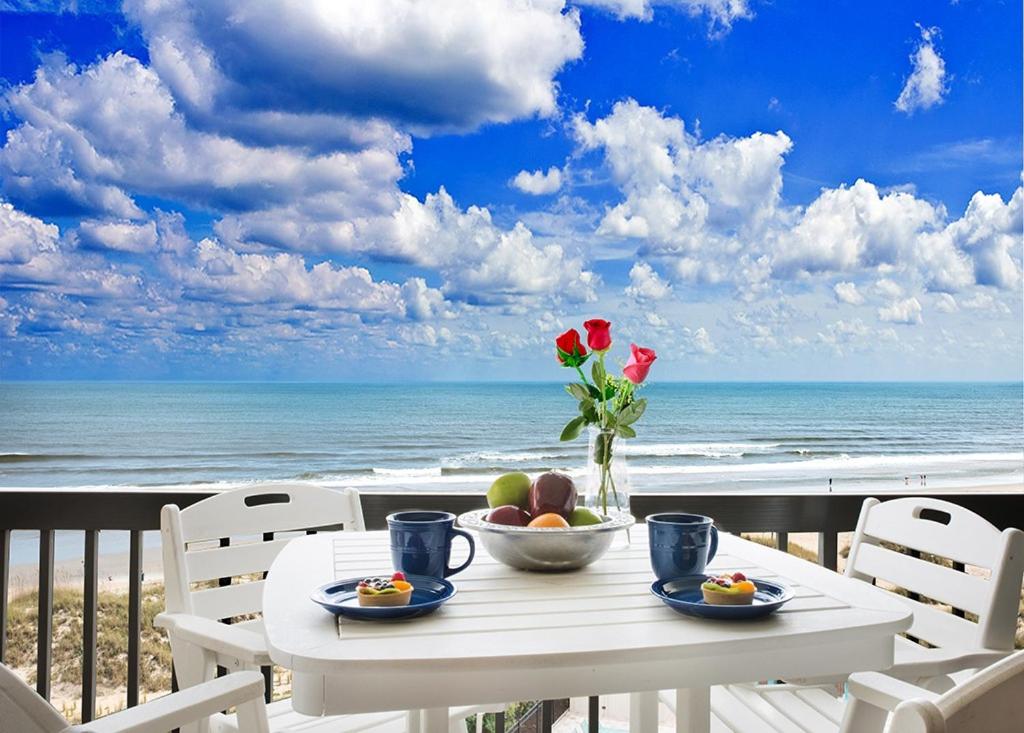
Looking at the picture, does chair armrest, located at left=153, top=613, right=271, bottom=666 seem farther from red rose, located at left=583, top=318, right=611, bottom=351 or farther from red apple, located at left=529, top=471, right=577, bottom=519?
red rose, located at left=583, top=318, right=611, bottom=351

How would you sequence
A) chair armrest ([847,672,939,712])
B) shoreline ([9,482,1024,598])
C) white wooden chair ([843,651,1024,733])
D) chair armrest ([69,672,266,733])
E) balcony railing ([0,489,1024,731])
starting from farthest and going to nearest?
shoreline ([9,482,1024,598]) < balcony railing ([0,489,1024,731]) < chair armrest ([847,672,939,712]) < chair armrest ([69,672,266,733]) < white wooden chair ([843,651,1024,733])

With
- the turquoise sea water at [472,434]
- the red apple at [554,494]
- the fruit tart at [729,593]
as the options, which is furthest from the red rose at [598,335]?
the turquoise sea water at [472,434]

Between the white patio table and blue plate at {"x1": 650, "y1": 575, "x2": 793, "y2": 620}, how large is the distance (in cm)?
2

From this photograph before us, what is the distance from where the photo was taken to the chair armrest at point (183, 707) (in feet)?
3.17

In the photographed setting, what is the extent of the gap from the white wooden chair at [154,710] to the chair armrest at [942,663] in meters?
0.89

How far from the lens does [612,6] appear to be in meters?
23.3

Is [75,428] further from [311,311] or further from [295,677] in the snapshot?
[295,677]

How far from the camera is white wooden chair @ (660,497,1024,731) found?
1336mm

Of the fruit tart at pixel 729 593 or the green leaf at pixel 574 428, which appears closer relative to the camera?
the fruit tart at pixel 729 593

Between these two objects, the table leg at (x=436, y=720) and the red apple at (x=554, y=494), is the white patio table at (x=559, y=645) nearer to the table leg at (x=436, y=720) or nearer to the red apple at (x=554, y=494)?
the table leg at (x=436, y=720)

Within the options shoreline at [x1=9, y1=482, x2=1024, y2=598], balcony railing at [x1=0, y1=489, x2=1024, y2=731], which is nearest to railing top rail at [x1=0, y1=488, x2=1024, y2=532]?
balcony railing at [x1=0, y1=489, x2=1024, y2=731]

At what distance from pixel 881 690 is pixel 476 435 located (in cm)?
1735

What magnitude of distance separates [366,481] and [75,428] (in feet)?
23.8

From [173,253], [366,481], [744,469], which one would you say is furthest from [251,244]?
[744,469]
